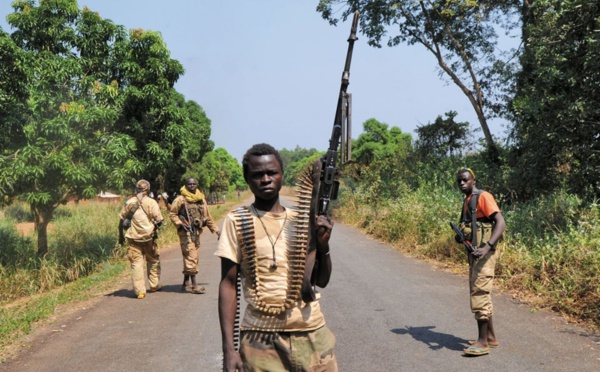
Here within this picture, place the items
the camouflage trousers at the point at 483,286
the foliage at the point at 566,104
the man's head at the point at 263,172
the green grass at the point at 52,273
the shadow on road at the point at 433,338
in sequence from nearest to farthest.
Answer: the man's head at the point at 263,172
the camouflage trousers at the point at 483,286
the shadow on road at the point at 433,338
the green grass at the point at 52,273
the foliage at the point at 566,104

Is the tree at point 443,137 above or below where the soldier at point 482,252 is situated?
above

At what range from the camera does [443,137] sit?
21.8 m

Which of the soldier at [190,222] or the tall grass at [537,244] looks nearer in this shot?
the tall grass at [537,244]

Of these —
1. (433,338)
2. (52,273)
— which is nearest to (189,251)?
(52,273)

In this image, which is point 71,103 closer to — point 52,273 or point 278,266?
point 52,273

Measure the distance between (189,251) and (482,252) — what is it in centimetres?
495

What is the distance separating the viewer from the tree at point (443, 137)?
2142cm

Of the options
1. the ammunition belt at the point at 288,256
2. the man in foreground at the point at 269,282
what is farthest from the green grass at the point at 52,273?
the ammunition belt at the point at 288,256

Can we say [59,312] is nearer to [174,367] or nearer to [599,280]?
[174,367]

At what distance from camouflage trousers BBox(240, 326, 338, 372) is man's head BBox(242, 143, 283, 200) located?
67 centimetres

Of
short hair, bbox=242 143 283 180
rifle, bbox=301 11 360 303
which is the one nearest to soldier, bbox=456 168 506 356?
rifle, bbox=301 11 360 303

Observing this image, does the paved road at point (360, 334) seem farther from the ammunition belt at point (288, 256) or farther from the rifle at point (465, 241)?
the ammunition belt at point (288, 256)

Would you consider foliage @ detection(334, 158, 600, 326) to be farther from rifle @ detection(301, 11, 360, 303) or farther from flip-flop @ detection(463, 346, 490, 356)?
rifle @ detection(301, 11, 360, 303)

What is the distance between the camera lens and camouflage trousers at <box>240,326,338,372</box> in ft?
8.38
